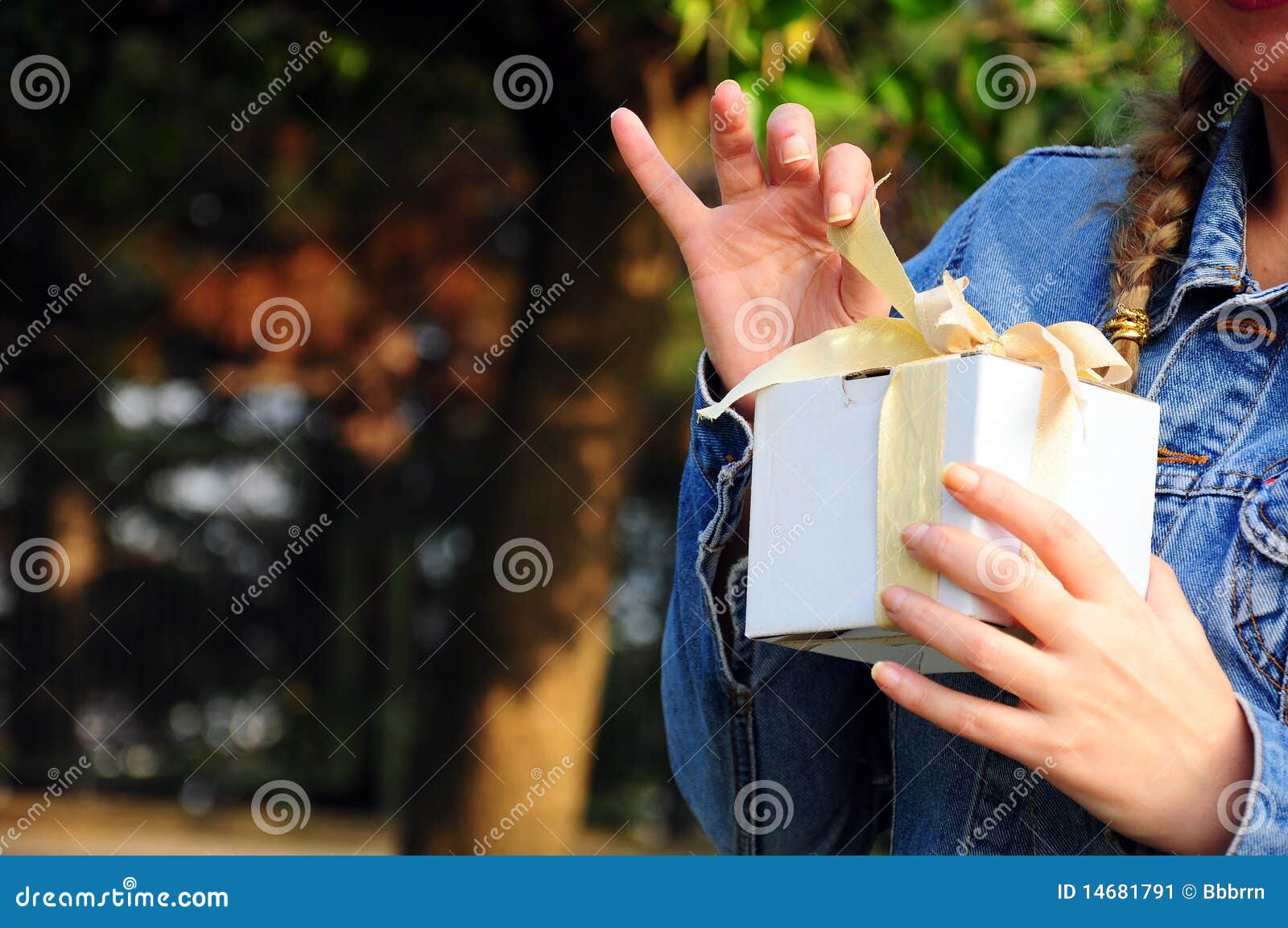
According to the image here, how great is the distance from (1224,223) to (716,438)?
457mm

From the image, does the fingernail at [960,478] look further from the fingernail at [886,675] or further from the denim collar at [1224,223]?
the denim collar at [1224,223]

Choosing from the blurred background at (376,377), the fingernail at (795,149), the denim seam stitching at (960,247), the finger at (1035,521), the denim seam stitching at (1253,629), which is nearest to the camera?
the finger at (1035,521)

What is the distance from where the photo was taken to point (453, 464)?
21.2ft

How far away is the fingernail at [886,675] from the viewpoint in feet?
2.97

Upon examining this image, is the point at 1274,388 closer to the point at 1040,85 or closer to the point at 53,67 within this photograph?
the point at 1040,85

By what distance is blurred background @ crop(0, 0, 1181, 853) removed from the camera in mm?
2980

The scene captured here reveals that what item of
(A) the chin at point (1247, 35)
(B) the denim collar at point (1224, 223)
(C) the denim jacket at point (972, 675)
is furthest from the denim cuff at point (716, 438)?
(A) the chin at point (1247, 35)

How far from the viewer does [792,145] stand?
1.07 m

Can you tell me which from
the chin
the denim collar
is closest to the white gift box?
the denim collar

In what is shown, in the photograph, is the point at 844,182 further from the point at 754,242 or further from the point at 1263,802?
the point at 1263,802

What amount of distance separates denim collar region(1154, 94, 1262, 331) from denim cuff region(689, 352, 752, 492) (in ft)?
1.15

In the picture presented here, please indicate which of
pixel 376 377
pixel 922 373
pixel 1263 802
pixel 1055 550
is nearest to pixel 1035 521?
pixel 1055 550

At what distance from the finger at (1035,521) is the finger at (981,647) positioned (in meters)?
0.05

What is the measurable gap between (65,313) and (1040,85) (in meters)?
4.85
